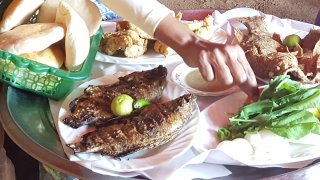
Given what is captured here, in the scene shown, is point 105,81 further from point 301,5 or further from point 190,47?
point 301,5

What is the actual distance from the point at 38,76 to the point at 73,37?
123 mm

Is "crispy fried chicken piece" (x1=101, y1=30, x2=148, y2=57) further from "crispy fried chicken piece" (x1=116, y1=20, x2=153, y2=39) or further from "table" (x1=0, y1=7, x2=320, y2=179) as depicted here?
"table" (x1=0, y1=7, x2=320, y2=179)

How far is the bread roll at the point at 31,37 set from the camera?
3.37 feet

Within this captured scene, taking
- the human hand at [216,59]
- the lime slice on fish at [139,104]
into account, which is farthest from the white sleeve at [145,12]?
the lime slice on fish at [139,104]

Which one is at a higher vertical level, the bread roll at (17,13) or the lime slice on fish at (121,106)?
the bread roll at (17,13)

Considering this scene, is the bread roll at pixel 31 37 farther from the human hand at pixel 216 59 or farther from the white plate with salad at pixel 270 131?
the white plate with salad at pixel 270 131

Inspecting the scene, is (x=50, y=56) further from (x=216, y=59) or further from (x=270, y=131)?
(x=270, y=131)

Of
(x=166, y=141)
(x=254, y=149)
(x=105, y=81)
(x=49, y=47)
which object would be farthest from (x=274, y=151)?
(x=49, y=47)

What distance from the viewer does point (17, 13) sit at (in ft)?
3.73

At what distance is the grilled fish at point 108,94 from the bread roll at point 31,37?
0.14m

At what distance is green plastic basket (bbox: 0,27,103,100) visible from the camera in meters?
0.99

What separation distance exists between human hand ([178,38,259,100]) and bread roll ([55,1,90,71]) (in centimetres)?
27


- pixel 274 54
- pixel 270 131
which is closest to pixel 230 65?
pixel 270 131

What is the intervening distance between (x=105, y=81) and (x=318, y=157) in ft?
1.64
